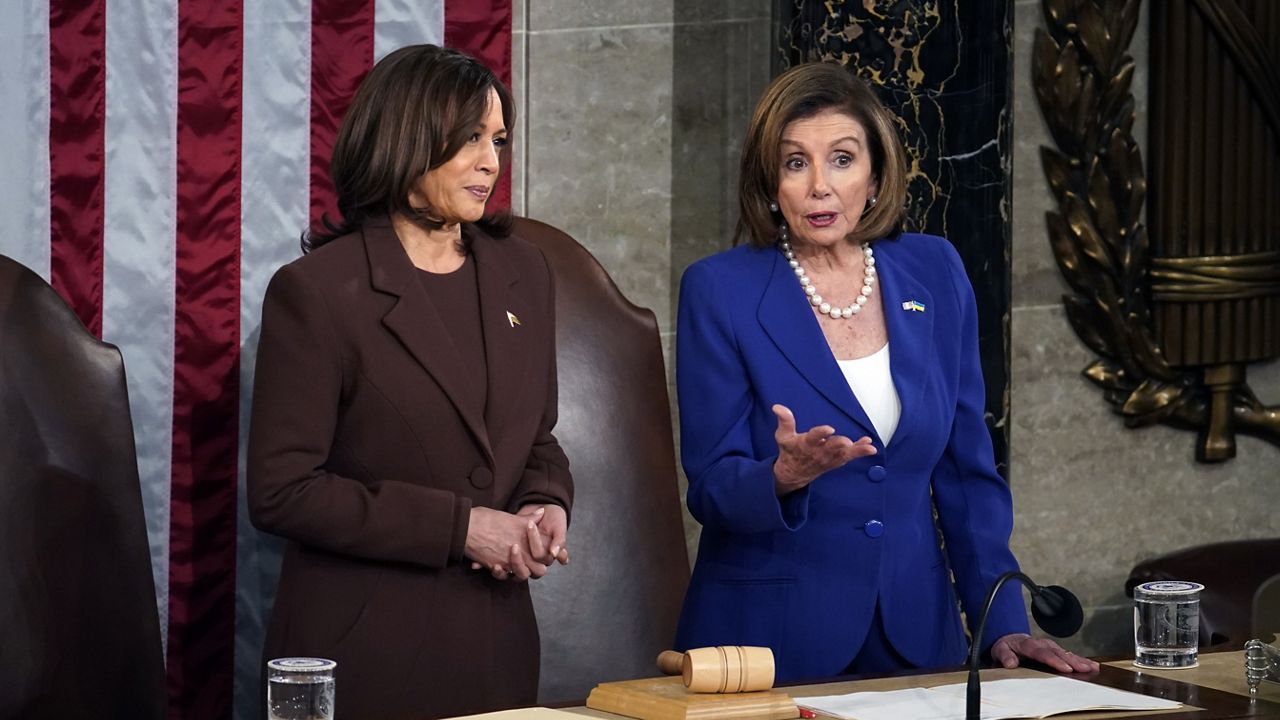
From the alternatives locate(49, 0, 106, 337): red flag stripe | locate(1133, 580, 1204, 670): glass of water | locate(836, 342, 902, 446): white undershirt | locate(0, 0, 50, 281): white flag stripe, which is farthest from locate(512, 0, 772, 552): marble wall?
locate(1133, 580, 1204, 670): glass of water

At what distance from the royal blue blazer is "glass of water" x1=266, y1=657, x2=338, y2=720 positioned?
0.83 meters

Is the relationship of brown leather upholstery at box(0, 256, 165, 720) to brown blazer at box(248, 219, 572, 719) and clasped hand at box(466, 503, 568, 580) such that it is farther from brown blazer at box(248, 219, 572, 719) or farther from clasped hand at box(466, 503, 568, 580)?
clasped hand at box(466, 503, 568, 580)

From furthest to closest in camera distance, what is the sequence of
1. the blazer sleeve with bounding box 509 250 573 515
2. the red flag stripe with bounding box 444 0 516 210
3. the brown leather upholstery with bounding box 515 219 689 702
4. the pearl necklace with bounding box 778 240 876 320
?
the red flag stripe with bounding box 444 0 516 210 → the brown leather upholstery with bounding box 515 219 689 702 → the blazer sleeve with bounding box 509 250 573 515 → the pearl necklace with bounding box 778 240 876 320

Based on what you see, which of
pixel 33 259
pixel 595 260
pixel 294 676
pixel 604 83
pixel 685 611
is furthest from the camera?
pixel 604 83

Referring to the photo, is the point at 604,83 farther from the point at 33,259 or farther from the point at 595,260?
the point at 33,259

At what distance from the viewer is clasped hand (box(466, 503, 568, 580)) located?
116 inches

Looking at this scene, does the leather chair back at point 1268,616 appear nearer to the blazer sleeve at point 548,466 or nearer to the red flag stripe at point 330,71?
the blazer sleeve at point 548,466

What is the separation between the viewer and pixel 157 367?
3.92m

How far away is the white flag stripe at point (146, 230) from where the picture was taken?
153 inches

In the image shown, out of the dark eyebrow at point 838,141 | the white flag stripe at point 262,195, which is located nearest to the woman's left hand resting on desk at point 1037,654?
the dark eyebrow at point 838,141

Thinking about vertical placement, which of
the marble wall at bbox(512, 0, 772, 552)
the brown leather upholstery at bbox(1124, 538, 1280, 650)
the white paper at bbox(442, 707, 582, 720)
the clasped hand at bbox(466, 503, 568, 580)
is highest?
the marble wall at bbox(512, 0, 772, 552)

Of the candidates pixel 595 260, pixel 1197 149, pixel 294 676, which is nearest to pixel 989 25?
pixel 1197 149

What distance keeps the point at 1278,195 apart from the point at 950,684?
9.05 feet

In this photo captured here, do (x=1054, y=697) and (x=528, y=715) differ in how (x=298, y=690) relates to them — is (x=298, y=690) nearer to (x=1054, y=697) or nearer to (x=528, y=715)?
(x=528, y=715)
